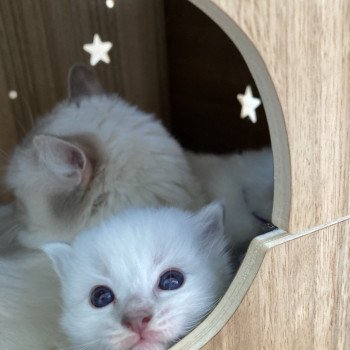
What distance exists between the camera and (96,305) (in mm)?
728

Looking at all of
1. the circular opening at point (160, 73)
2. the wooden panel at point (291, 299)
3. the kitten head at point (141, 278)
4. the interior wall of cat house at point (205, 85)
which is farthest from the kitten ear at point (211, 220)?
the interior wall of cat house at point (205, 85)

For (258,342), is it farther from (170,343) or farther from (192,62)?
(192,62)

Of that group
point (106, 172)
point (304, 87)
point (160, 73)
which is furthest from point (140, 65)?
point (304, 87)

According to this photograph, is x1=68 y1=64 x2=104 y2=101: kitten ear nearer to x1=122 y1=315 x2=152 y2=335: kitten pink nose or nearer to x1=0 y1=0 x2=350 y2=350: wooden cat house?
x1=0 y1=0 x2=350 y2=350: wooden cat house

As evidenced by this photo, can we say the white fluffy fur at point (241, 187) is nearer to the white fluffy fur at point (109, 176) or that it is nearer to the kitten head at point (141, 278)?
the white fluffy fur at point (109, 176)

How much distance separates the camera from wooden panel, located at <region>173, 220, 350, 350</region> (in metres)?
0.70

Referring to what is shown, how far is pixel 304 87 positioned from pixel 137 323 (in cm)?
34

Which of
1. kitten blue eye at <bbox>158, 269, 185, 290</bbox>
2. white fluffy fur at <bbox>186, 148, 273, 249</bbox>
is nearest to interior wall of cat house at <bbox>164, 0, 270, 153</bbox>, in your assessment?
white fluffy fur at <bbox>186, 148, 273, 249</bbox>

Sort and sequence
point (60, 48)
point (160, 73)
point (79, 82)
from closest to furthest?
point (79, 82), point (60, 48), point (160, 73)

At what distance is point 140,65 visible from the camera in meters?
1.34

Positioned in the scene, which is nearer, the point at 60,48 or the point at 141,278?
the point at 141,278

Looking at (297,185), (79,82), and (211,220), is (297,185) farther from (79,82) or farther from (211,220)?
(79,82)

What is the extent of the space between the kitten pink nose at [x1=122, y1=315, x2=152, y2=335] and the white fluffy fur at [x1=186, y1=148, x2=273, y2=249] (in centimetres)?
28

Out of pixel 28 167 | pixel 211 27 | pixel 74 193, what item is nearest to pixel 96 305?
pixel 74 193
